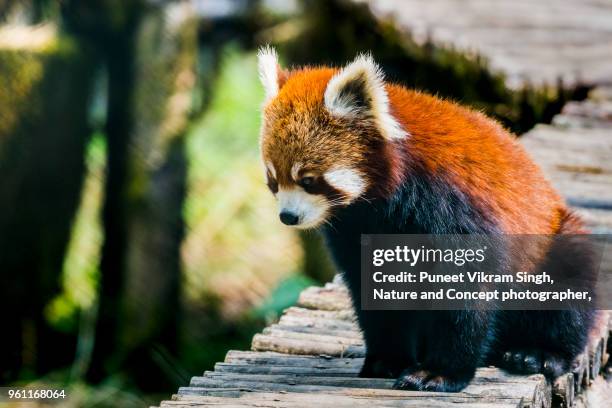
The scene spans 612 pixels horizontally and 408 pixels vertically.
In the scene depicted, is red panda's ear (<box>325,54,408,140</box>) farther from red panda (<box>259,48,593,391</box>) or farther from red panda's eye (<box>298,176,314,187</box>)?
red panda's eye (<box>298,176,314,187</box>)

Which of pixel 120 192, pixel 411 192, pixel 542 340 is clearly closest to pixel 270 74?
pixel 411 192

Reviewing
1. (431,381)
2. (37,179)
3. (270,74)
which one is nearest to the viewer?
(431,381)

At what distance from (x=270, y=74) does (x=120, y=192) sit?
3578 mm

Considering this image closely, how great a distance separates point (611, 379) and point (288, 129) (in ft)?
4.57

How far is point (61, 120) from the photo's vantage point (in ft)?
19.7

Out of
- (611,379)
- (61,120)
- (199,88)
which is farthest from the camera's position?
(199,88)

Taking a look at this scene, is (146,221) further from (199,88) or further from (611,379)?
(611,379)

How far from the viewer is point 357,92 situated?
259cm

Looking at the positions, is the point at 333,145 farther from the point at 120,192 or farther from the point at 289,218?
the point at 120,192

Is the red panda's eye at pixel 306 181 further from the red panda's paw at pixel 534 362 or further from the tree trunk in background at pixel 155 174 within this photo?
the tree trunk in background at pixel 155 174

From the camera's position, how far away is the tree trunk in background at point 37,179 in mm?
5621

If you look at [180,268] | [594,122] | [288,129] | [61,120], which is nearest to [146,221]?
[180,268]

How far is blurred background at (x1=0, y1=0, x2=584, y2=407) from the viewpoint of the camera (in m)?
5.64

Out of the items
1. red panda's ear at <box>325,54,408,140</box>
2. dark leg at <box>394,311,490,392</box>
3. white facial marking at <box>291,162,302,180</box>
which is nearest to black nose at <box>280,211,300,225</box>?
white facial marking at <box>291,162,302,180</box>
